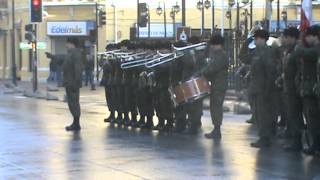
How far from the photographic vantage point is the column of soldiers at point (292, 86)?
10.7 m

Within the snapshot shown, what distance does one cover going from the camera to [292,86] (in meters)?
11.2

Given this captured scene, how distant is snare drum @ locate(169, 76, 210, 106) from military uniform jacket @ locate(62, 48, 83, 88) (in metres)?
2.37

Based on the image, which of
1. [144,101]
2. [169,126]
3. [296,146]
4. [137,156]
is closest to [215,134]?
[169,126]

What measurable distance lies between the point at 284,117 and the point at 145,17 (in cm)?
2120

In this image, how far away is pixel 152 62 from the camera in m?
14.5

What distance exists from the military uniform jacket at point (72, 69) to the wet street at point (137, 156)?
107 cm

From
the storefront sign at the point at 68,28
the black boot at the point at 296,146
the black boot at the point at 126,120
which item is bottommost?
the black boot at the point at 126,120

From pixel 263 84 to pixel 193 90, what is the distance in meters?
1.86

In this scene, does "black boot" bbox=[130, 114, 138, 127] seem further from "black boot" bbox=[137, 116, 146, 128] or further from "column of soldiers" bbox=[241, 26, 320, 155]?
"column of soldiers" bbox=[241, 26, 320, 155]

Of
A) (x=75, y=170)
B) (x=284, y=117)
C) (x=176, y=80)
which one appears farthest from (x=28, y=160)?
(x=284, y=117)

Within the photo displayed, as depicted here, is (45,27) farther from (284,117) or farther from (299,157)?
(299,157)

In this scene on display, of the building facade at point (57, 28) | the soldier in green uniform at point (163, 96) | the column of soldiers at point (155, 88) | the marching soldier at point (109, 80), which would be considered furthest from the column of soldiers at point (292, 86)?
the building facade at point (57, 28)

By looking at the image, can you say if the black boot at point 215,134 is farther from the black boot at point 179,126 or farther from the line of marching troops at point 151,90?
the black boot at point 179,126

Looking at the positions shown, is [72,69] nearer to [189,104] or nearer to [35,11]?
[189,104]
